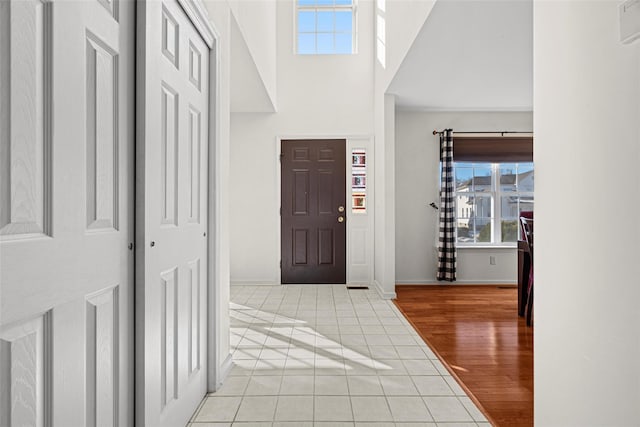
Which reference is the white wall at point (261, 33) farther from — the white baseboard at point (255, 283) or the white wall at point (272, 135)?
the white baseboard at point (255, 283)

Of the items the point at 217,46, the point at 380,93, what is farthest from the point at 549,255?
the point at 380,93

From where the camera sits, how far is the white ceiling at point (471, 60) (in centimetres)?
279

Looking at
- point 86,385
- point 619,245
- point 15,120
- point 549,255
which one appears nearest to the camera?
point 15,120

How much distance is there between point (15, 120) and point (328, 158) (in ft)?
15.5

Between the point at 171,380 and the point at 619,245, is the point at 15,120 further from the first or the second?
the point at 619,245

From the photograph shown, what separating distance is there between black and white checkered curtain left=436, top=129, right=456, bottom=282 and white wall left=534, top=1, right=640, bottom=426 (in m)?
3.93

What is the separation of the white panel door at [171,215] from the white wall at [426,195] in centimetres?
369

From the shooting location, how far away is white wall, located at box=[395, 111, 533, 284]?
5445 mm

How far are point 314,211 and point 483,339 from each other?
2825 millimetres

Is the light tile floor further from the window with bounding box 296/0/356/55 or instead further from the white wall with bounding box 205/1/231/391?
the window with bounding box 296/0/356/55

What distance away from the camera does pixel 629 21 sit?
0.90 metres

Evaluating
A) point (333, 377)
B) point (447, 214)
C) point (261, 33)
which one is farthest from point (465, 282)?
point (261, 33)

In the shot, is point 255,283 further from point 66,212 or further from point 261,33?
point 66,212

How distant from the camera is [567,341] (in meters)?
1.20
